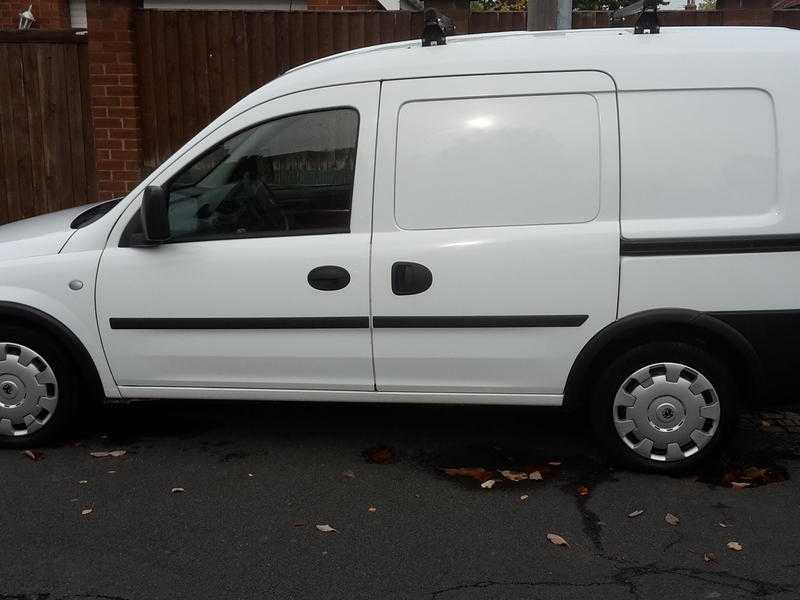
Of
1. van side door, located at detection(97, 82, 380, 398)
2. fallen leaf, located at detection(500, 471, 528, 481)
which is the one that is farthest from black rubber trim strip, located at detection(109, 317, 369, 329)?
fallen leaf, located at detection(500, 471, 528, 481)

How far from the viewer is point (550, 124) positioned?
14.2 ft

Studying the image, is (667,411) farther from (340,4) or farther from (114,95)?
(340,4)

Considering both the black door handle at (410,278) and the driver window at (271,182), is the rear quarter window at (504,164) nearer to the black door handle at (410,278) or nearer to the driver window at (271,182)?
the black door handle at (410,278)

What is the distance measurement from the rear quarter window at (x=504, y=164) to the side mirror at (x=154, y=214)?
111 cm

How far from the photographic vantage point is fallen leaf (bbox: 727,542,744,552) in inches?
152

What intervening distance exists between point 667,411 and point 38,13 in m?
11.7

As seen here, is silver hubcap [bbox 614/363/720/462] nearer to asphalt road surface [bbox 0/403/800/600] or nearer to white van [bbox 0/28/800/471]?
white van [bbox 0/28/800/471]

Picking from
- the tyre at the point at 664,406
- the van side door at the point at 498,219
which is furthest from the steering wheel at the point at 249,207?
the tyre at the point at 664,406

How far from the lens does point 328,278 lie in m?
4.45

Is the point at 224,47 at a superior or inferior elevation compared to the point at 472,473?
superior

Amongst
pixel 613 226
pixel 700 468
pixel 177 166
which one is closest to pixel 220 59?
pixel 177 166

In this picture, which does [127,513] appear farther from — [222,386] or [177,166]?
[177,166]

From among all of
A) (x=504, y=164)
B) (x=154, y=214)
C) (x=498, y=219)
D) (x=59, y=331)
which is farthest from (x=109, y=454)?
(x=504, y=164)

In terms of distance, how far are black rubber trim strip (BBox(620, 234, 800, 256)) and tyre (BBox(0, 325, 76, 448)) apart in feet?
9.51
